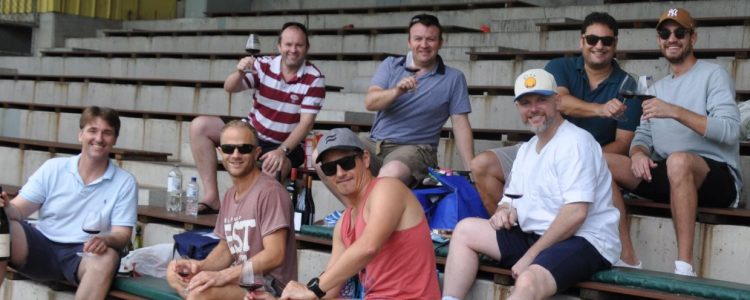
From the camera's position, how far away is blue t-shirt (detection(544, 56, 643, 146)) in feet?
20.0

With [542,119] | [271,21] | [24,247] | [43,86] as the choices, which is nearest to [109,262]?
[24,247]

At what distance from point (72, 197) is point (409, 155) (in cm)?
184

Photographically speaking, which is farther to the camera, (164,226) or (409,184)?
(164,226)

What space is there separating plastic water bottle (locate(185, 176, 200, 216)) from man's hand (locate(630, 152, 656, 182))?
114 inches

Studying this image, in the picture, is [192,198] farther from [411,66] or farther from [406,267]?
[406,267]

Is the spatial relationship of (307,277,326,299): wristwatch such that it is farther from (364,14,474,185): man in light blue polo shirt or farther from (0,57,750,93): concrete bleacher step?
(0,57,750,93): concrete bleacher step

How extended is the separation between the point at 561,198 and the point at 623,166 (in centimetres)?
86

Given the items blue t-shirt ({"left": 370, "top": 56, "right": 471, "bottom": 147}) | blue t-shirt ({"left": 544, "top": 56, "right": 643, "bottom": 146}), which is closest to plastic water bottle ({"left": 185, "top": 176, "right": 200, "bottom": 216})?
blue t-shirt ({"left": 370, "top": 56, "right": 471, "bottom": 147})

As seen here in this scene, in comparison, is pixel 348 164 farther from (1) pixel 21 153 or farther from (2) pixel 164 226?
(1) pixel 21 153

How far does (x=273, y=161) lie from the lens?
6.79m

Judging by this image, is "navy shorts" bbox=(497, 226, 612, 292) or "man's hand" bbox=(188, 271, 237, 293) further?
"man's hand" bbox=(188, 271, 237, 293)

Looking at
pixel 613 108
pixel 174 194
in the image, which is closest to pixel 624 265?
pixel 613 108

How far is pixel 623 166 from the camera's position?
5855 millimetres

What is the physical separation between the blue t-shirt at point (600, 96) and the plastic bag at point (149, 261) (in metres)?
2.35
